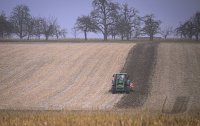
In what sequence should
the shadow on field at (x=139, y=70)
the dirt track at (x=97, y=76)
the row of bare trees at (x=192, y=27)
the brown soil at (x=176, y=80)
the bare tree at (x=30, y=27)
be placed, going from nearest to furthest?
1. the brown soil at (x=176, y=80)
2. the dirt track at (x=97, y=76)
3. the shadow on field at (x=139, y=70)
4. the row of bare trees at (x=192, y=27)
5. the bare tree at (x=30, y=27)

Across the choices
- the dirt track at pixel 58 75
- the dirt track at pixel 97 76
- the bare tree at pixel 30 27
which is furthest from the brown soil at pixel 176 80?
the bare tree at pixel 30 27

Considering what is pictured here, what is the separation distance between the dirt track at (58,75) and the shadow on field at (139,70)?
0.97m

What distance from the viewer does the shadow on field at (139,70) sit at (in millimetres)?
35312

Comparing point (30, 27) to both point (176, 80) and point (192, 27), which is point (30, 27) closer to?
point (192, 27)

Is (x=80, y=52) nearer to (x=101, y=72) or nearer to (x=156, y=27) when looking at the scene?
(x=101, y=72)

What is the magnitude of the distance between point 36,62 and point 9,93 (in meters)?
12.9

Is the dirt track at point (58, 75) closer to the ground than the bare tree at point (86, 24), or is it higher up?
closer to the ground

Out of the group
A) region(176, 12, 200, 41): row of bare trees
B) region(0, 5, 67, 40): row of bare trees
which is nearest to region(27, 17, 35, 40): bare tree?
region(0, 5, 67, 40): row of bare trees

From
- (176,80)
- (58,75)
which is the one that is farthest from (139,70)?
(58,75)

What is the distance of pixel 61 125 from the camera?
17.8 metres

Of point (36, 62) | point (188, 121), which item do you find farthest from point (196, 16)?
point (188, 121)

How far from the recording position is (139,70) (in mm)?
45312

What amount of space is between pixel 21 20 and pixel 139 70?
71.3 metres

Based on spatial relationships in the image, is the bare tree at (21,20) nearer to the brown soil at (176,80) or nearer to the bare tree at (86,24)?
the bare tree at (86,24)
